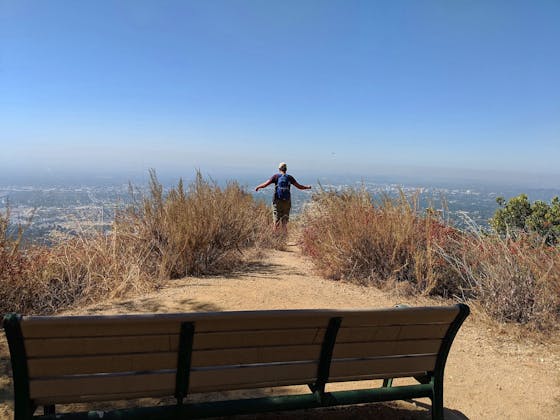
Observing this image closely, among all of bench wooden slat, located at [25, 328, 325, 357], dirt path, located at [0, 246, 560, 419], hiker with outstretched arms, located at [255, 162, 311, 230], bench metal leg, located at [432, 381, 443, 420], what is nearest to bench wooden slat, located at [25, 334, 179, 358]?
bench wooden slat, located at [25, 328, 325, 357]

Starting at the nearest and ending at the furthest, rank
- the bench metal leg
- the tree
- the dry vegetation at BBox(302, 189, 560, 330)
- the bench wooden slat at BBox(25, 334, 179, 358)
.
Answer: the bench wooden slat at BBox(25, 334, 179, 358) < the bench metal leg < the dry vegetation at BBox(302, 189, 560, 330) < the tree

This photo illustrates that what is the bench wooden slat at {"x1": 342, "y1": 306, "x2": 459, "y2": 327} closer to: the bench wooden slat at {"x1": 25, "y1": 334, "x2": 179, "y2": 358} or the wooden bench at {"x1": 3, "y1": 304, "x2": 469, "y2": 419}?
the wooden bench at {"x1": 3, "y1": 304, "x2": 469, "y2": 419}

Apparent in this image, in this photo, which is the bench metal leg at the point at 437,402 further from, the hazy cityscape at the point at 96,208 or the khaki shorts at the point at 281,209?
the khaki shorts at the point at 281,209

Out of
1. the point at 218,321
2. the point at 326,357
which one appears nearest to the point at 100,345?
the point at 218,321

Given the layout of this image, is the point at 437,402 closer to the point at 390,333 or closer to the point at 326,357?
the point at 390,333

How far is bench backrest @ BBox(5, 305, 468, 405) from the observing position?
1754 mm

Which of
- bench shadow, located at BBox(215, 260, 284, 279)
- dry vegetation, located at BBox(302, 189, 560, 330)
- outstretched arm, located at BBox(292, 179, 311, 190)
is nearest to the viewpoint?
dry vegetation, located at BBox(302, 189, 560, 330)

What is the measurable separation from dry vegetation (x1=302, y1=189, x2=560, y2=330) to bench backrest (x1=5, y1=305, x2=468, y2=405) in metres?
2.88

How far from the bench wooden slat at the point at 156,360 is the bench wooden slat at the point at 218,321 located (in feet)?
0.54

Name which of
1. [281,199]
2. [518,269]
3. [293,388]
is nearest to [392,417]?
[293,388]

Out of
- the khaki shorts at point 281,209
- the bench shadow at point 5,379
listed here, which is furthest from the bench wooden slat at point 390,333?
the khaki shorts at point 281,209

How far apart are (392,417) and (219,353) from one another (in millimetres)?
1577

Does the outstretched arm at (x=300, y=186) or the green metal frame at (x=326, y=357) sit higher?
the outstretched arm at (x=300, y=186)

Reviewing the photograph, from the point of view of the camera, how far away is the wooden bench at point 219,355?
1.75 metres
